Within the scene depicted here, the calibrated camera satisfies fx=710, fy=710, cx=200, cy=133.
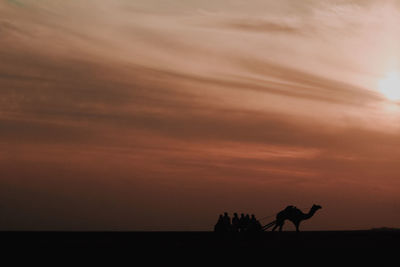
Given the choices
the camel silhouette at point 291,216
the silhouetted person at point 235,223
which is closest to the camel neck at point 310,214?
the camel silhouette at point 291,216

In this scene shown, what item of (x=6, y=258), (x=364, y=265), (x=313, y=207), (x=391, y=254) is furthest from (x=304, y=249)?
(x=313, y=207)

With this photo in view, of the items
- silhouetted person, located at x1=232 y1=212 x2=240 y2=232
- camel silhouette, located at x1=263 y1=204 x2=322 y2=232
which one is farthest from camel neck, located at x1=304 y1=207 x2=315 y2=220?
silhouetted person, located at x1=232 y1=212 x2=240 y2=232

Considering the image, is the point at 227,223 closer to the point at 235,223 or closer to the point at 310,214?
the point at 235,223

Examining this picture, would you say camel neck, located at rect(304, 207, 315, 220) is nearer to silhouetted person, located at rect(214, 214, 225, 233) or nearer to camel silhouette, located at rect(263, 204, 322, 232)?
camel silhouette, located at rect(263, 204, 322, 232)

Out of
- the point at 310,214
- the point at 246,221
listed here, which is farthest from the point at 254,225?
the point at 310,214

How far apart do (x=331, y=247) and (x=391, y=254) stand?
5986mm

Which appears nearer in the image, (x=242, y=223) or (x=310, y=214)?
(x=242, y=223)

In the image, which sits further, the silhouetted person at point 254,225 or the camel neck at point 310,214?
the camel neck at point 310,214

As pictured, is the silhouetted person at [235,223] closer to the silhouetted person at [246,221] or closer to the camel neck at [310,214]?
the silhouetted person at [246,221]

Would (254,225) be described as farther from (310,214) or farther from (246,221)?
(310,214)

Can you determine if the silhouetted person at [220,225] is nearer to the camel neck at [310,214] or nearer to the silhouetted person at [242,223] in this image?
the silhouetted person at [242,223]

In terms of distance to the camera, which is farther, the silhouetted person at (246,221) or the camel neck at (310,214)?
the camel neck at (310,214)

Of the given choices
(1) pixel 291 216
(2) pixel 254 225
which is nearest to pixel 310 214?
(1) pixel 291 216

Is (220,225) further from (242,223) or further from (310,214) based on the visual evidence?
(310,214)
